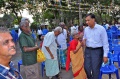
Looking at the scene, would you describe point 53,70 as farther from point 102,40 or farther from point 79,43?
point 102,40

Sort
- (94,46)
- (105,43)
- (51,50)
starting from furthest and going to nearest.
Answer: (51,50) → (94,46) → (105,43)

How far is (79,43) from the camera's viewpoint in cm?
507

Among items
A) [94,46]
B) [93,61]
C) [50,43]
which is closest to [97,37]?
[94,46]

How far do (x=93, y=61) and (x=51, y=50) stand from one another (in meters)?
1.21

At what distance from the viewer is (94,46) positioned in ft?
13.8

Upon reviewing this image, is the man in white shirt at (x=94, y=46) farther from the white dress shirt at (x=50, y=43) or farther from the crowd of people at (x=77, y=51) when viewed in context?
the white dress shirt at (x=50, y=43)

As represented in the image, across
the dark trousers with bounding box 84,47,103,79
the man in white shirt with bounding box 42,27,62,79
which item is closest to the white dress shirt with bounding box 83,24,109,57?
the dark trousers with bounding box 84,47,103,79

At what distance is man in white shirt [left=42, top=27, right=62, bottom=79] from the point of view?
5.04 m

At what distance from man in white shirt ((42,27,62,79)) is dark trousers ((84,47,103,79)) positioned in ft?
3.28

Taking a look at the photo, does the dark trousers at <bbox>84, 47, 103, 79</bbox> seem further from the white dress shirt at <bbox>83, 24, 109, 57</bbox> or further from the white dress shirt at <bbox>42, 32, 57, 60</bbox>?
the white dress shirt at <bbox>42, 32, 57, 60</bbox>

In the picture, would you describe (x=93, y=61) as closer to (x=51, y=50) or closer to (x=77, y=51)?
A: (x=77, y=51)

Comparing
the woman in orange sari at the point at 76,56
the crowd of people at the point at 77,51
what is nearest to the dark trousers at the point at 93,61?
the crowd of people at the point at 77,51

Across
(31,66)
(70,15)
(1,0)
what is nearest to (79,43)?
(31,66)

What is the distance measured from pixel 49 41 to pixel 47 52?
0.95 ft
